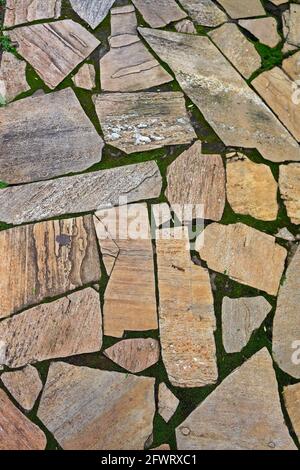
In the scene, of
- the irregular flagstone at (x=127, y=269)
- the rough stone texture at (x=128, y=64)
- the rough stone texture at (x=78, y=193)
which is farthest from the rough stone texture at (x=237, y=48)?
the irregular flagstone at (x=127, y=269)

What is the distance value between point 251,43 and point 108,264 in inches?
78.1

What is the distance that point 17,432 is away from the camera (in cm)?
244

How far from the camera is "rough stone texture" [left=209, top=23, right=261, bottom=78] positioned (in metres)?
3.46

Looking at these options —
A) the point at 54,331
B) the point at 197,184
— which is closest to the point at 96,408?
the point at 54,331

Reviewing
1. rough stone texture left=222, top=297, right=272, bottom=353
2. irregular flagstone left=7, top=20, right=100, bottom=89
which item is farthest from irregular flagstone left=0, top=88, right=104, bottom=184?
rough stone texture left=222, top=297, right=272, bottom=353

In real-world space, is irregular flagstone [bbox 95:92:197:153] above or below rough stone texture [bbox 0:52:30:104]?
below

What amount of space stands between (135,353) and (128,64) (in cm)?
195

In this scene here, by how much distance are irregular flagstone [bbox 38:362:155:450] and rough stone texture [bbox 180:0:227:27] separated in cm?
257

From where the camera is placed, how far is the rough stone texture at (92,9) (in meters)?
3.57

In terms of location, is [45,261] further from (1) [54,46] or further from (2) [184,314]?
(1) [54,46]

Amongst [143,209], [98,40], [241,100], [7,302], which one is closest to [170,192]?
[143,209]

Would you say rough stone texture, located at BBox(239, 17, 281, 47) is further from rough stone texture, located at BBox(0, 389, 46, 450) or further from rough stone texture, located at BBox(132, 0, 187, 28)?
rough stone texture, located at BBox(0, 389, 46, 450)

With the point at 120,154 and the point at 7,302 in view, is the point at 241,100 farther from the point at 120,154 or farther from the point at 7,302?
the point at 7,302

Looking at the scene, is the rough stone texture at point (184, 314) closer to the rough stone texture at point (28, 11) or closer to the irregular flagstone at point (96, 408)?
the irregular flagstone at point (96, 408)
